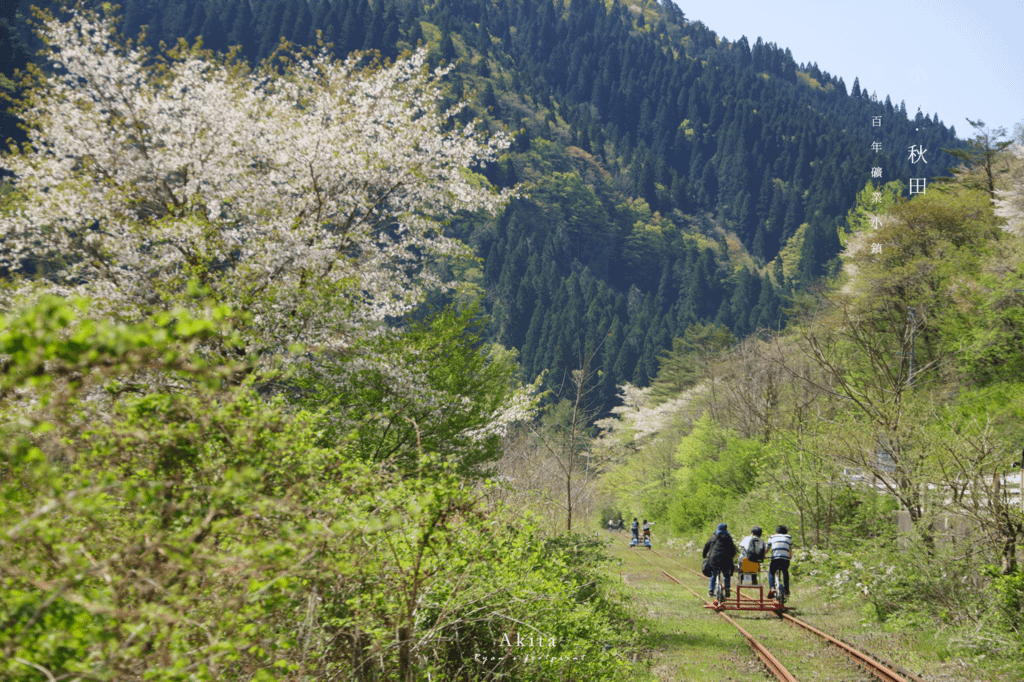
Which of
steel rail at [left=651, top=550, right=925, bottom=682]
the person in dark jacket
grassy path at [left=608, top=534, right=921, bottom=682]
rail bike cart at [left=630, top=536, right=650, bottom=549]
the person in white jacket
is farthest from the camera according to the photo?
rail bike cart at [left=630, top=536, right=650, bottom=549]

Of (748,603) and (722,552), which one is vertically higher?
(722,552)

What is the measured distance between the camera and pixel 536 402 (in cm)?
1700

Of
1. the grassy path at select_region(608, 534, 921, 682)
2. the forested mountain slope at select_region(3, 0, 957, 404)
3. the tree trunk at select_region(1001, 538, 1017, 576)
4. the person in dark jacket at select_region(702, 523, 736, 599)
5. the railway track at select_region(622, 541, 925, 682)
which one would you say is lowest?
the grassy path at select_region(608, 534, 921, 682)

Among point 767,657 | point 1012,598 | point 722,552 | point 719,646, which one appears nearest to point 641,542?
point 722,552

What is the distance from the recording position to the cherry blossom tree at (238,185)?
1202cm

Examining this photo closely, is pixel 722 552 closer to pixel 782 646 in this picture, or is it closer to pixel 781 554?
pixel 781 554

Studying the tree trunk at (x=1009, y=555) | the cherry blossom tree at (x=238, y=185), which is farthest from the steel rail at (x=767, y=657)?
the cherry blossom tree at (x=238, y=185)

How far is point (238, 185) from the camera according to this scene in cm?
1360

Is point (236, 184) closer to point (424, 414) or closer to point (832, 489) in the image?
point (424, 414)

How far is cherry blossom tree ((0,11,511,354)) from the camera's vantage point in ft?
39.4

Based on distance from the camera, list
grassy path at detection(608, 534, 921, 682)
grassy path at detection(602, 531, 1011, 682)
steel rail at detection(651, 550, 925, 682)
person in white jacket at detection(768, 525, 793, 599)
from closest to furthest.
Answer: steel rail at detection(651, 550, 925, 682) < grassy path at detection(602, 531, 1011, 682) < grassy path at detection(608, 534, 921, 682) < person in white jacket at detection(768, 525, 793, 599)

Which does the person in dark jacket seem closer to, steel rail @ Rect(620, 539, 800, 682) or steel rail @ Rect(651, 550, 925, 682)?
steel rail @ Rect(620, 539, 800, 682)

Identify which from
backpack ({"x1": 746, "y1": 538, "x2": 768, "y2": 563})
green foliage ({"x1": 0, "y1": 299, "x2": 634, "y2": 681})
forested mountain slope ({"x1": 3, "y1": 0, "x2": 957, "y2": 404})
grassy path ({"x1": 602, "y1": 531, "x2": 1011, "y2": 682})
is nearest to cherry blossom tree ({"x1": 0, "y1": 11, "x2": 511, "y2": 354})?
green foliage ({"x1": 0, "y1": 299, "x2": 634, "y2": 681})

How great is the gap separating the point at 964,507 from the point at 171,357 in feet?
33.8
